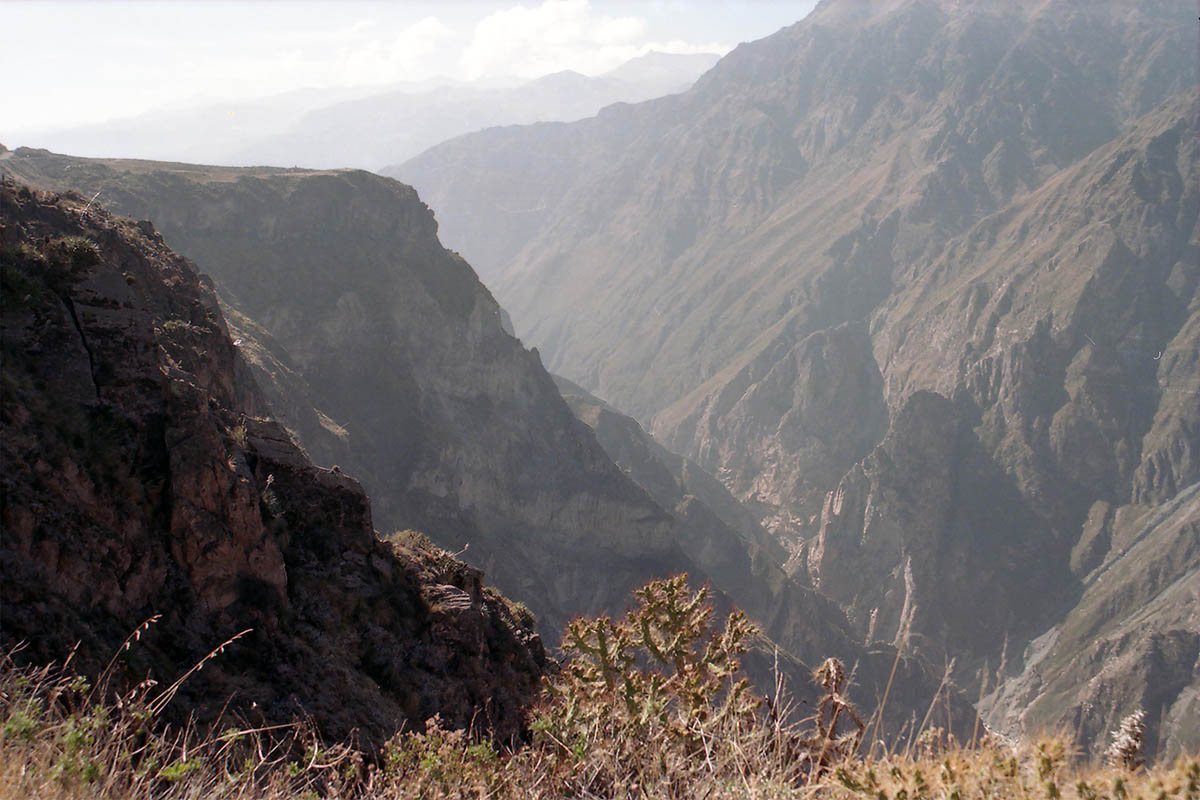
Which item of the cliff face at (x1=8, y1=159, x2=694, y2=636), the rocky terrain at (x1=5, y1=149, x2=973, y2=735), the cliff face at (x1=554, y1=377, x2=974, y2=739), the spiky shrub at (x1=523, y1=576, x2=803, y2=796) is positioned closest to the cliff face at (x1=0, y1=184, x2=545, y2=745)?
the spiky shrub at (x1=523, y1=576, x2=803, y2=796)

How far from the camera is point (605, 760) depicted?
6582mm

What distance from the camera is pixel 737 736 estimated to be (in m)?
6.52

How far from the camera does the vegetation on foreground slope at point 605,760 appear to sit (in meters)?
5.10

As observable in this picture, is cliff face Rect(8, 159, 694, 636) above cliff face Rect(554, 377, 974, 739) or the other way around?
above

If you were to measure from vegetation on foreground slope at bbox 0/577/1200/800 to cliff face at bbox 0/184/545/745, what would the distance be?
7.37 feet

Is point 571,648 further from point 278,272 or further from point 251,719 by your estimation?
point 278,272

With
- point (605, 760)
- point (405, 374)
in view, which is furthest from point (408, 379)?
point (605, 760)

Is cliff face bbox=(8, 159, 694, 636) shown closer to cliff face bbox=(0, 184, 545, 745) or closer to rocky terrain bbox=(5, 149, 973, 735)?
rocky terrain bbox=(5, 149, 973, 735)

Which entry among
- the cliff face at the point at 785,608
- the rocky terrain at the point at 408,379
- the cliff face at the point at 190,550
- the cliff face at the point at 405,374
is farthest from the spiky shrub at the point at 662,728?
the cliff face at the point at 785,608

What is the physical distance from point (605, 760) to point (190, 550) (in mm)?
9118

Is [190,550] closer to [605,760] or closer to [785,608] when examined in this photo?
[605,760]

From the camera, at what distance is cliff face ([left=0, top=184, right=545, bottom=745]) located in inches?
421

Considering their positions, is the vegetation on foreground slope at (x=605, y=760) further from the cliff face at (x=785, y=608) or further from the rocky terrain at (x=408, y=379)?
the cliff face at (x=785, y=608)

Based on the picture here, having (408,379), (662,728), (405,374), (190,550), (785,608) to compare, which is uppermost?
(662,728)
